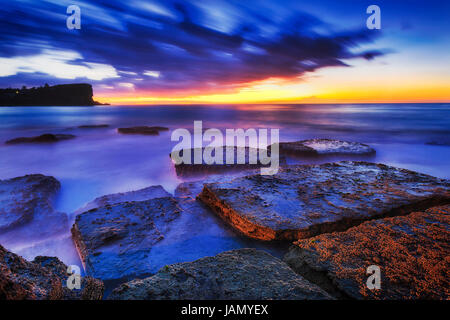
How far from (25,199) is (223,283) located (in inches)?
198

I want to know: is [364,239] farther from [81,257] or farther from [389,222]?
[81,257]

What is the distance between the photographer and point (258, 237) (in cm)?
309

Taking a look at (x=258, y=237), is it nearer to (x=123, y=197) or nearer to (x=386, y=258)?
(x=386, y=258)

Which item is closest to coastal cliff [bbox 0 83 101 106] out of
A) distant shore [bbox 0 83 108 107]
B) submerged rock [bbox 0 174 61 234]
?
distant shore [bbox 0 83 108 107]

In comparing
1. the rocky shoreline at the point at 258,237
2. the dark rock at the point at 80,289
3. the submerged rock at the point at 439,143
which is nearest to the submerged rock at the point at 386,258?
the rocky shoreline at the point at 258,237

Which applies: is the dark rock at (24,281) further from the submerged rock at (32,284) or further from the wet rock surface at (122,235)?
the wet rock surface at (122,235)

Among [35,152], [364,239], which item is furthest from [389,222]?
[35,152]

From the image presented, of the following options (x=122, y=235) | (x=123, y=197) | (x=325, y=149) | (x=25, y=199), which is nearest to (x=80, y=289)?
(x=122, y=235)

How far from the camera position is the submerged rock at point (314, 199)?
9.80ft

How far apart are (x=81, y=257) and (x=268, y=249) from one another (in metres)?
2.79

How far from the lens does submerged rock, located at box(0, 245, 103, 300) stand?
4.20 ft

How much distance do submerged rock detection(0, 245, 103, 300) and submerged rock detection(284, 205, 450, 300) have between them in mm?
2055

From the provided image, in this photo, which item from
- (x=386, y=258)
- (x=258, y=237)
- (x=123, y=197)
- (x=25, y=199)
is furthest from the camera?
(x=123, y=197)

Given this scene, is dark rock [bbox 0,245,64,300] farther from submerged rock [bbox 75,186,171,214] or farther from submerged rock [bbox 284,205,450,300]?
submerged rock [bbox 75,186,171,214]
